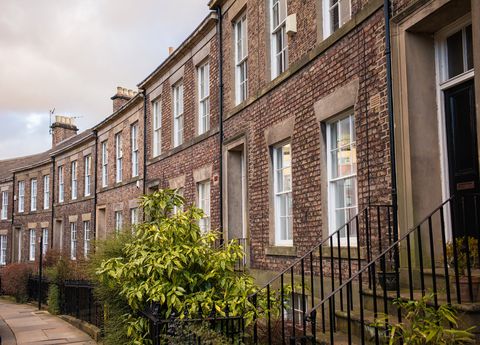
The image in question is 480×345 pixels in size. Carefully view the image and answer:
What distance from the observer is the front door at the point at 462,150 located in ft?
19.4

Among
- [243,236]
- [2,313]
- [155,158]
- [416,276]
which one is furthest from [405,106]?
[2,313]

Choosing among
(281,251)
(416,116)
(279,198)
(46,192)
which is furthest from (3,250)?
(416,116)

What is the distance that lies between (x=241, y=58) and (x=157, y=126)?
623 cm

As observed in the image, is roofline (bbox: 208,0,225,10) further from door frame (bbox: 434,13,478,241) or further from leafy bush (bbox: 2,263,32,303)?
leafy bush (bbox: 2,263,32,303)

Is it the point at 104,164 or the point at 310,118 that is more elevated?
the point at 104,164

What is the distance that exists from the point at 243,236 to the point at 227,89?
3355mm

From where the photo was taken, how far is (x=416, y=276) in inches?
243

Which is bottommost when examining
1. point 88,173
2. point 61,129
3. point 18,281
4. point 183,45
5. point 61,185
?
point 18,281

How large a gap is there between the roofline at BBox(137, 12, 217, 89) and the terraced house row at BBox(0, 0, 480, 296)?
4 cm

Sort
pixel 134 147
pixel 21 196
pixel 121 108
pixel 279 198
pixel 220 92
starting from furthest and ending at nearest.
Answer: pixel 21 196, pixel 121 108, pixel 134 147, pixel 220 92, pixel 279 198

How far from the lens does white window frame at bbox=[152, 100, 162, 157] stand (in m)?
17.1

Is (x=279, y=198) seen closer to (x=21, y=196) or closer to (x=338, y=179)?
(x=338, y=179)

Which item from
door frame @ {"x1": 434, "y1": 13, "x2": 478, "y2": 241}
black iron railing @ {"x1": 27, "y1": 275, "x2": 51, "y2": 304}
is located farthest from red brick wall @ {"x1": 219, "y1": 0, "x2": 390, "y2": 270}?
black iron railing @ {"x1": 27, "y1": 275, "x2": 51, "y2": 304}

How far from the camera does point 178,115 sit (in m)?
15.5
